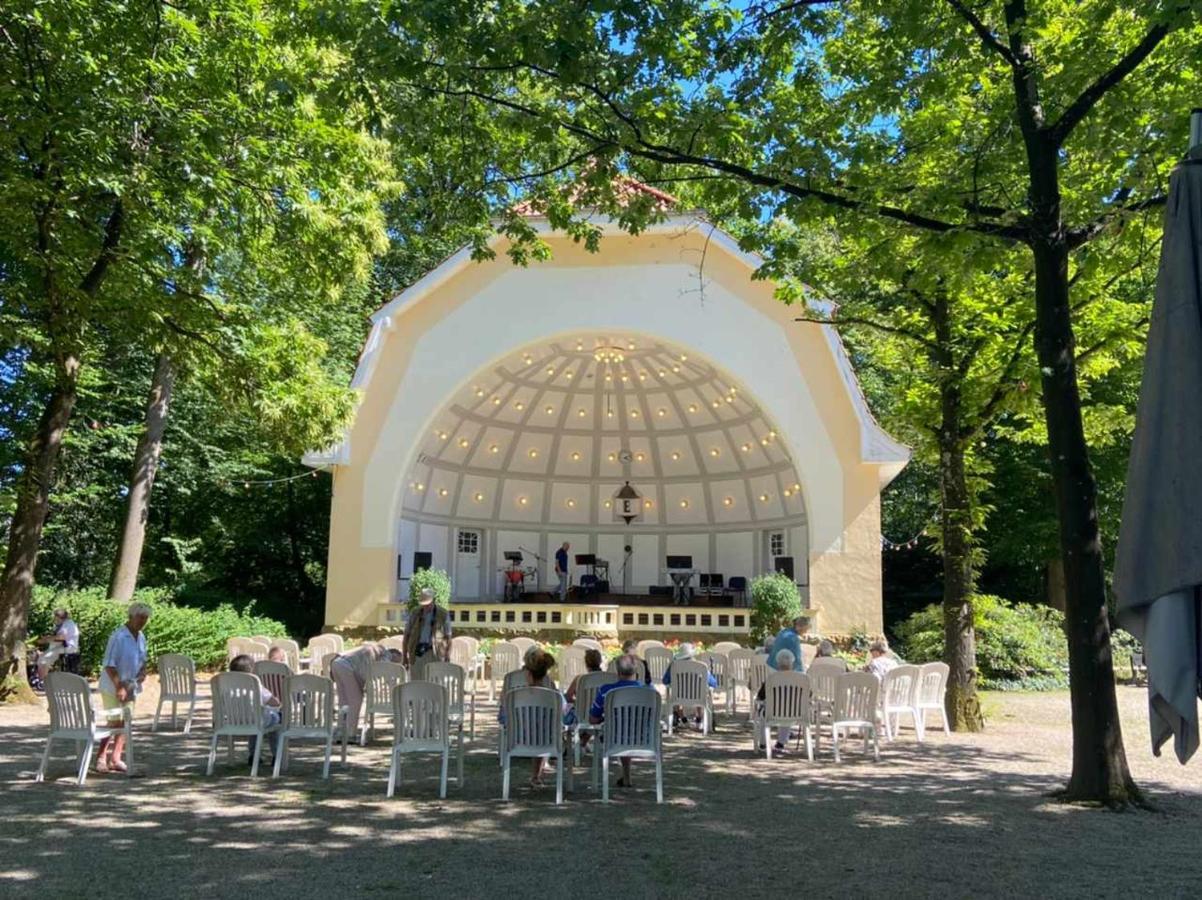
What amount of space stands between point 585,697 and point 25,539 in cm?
866

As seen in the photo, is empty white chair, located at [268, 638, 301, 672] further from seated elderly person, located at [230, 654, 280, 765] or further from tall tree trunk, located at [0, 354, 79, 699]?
tall tree trunk, located at [0, 354, 79, 699]

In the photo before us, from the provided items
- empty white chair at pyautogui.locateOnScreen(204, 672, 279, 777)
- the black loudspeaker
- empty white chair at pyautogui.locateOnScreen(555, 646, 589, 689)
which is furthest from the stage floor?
empty white chair at pyautogui.locateOnScreen(204, 672, 279, 777)

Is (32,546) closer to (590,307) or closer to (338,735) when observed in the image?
(338,735)

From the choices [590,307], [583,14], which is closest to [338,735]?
[583,14]

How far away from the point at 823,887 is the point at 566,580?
20471 mm

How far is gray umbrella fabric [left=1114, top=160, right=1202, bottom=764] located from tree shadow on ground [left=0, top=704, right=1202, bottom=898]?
2.56m

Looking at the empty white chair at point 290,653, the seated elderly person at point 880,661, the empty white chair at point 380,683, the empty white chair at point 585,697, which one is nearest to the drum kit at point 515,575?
the empty white chair at point 290,653

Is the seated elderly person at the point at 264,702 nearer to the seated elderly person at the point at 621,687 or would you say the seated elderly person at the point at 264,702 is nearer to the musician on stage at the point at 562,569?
the seated elderly person at the point at 621,687

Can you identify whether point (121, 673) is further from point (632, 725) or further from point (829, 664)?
point (829, 664)

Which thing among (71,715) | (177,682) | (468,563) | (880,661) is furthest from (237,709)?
(468,563)

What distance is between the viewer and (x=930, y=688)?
11805 millimetres

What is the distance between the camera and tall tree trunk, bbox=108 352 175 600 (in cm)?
1808

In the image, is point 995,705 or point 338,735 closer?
point 338,735

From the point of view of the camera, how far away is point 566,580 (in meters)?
25.7
